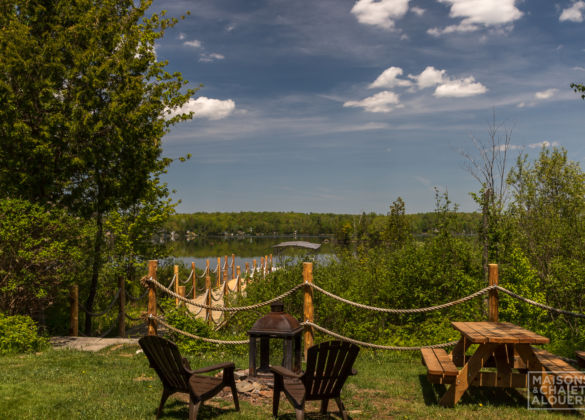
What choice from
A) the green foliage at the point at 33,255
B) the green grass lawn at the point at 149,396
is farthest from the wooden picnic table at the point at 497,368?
the green foliage at the point at 33,255

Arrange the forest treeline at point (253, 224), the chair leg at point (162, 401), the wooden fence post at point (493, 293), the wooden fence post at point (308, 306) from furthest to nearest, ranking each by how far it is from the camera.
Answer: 1. the forest treeline at point (253, 224)
2. the wooden fence post at point (308, 306)
3. the wooden fence post at point (493, 293)
4. the chair leg at point (162, 401)

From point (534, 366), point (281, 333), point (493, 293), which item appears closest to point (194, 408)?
point (281, 333)

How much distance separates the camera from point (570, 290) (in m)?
10.4

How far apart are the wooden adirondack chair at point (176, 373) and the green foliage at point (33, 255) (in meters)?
4.84

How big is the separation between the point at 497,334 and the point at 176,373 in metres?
3.37

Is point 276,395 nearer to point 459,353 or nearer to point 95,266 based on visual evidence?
point 459,353

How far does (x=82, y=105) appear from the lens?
10828mm

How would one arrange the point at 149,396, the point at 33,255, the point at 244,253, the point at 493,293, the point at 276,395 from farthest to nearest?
the point at 244,253 → the point at 33,255 → the point at 493,293 → the point at 149,396 → the point at 276,395

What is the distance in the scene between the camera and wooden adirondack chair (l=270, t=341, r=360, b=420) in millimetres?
4582

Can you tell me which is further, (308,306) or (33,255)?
(33,255)

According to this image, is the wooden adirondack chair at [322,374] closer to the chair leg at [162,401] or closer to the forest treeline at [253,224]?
the chair leg at [162,401]

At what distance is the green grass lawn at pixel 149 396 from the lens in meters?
5.02

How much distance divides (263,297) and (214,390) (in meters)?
4.56

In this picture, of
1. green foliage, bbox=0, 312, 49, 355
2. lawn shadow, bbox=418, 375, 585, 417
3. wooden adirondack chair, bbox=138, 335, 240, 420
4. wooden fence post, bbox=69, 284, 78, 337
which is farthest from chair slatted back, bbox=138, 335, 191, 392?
wooden fence post, bbox=69, 284, 78, 337
